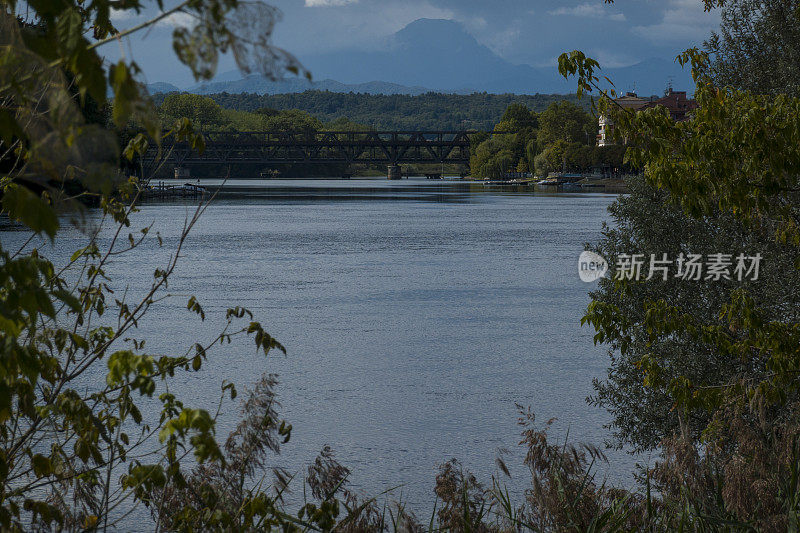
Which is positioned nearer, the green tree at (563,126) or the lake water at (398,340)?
the lake water at (398,340)

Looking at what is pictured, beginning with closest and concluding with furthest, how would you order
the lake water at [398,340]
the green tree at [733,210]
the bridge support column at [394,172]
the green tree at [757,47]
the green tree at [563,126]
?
the green tree at [733,210]
the lake water at [398,340]
the green tree at [757,47]
the green tree at [563,126]
the bridge support column at [394,172]

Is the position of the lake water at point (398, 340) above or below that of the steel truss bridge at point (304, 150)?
below

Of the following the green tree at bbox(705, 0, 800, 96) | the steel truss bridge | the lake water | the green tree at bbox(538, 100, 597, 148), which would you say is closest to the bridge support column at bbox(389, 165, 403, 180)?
the steel truss bridge

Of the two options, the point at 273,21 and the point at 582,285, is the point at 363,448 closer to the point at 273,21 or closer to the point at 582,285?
the point at 273,21

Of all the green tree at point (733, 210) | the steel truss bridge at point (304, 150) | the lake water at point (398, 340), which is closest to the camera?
the green tree at point (733, 210)

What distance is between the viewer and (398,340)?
17000mm

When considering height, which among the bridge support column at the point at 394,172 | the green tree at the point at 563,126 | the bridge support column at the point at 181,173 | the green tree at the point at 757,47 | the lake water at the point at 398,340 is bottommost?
the lake water at the point at 398,340

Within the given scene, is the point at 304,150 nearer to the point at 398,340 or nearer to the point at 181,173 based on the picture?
the point at 181,173

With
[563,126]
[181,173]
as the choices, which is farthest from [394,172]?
[563,126]

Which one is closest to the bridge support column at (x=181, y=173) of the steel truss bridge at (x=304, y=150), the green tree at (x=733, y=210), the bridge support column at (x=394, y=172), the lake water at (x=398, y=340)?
the steel truss bridge at (x=304, y=150)

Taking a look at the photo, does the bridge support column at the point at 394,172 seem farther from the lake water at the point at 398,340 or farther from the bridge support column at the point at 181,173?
the lake water at the point at 398,340

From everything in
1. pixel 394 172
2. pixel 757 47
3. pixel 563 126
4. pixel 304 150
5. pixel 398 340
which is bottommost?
pixel 398 340

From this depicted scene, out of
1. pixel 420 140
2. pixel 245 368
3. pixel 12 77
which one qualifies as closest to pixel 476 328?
pixel 245 368

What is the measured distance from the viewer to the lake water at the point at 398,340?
11.0 metres
